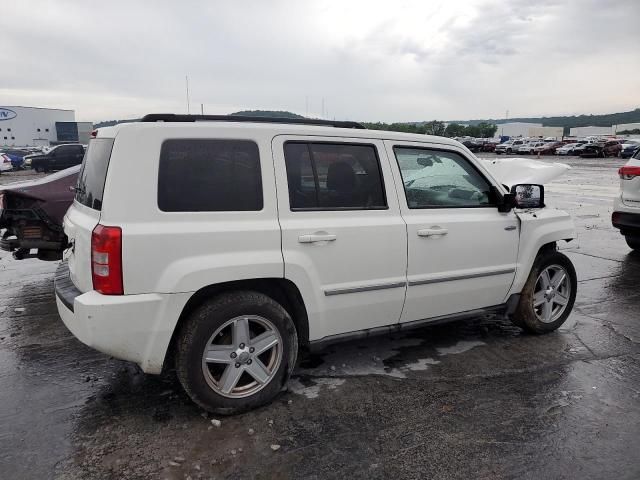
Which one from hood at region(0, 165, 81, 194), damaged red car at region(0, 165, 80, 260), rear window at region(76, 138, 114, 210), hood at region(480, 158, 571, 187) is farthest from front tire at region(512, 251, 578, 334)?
hood at region(0, 165, 81, 194)

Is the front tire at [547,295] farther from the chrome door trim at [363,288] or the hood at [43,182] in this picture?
the hood at [43,182]

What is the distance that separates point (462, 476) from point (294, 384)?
1.39 m

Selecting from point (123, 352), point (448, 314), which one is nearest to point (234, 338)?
point (123, 352)

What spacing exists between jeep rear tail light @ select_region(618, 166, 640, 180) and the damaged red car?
7877mm

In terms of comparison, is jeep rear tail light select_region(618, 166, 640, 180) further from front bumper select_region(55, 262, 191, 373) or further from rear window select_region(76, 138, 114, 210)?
rear window select_region(76, 138, 114, 210)

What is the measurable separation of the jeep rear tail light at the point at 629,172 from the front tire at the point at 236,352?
658cm

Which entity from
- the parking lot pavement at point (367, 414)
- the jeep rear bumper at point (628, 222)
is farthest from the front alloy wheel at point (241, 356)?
the jeep rear bumper at point (628, 222)

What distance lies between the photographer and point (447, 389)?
359 centimetres

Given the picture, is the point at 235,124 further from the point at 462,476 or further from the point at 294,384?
the point at 462,476

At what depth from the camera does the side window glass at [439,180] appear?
3.79 meters

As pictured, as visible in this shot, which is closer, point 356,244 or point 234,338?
point 234,338

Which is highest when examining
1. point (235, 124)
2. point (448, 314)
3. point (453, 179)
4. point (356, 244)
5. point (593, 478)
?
point (235, 124)

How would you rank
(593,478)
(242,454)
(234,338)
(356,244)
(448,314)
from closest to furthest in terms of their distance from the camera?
(593,478) → (242,454) → (234,338) → (356,244) → (448,314)

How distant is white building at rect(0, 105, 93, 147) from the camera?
75062 mm
